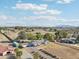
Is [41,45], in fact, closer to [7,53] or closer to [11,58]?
[7,53]

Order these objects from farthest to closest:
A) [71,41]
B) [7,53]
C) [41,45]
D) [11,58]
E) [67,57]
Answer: [71,41] < [41,45] < [7,53] < [67,57] < [11,58]

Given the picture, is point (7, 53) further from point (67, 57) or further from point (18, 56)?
point (67, 57)

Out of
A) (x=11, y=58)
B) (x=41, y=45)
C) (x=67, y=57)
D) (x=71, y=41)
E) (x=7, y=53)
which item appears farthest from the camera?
(x=71, y=41)

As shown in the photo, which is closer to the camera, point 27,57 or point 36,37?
point 27,57

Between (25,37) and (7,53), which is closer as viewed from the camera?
(7,53)

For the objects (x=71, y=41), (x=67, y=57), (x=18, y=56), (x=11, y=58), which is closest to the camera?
(x=18, y=56)

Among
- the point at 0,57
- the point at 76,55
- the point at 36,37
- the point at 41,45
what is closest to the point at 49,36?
the point at 36,37

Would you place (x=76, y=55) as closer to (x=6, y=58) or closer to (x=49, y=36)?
(x=6, y=58)

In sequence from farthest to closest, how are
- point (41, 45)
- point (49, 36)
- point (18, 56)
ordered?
point (49, 36) → point (41, 45) → point (18, 56)
